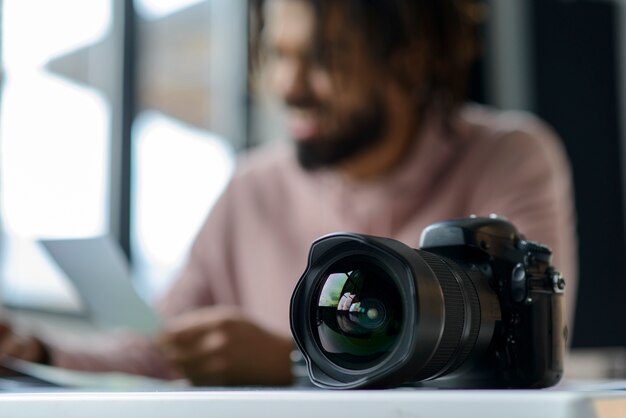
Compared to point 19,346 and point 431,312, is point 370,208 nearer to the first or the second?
point 19,346

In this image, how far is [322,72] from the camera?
1142 mm

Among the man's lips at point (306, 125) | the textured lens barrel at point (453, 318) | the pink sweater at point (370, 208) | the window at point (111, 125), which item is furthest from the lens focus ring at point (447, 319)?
the window at point (111, 125)

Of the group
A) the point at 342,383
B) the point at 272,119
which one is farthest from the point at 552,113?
the point at 342,383

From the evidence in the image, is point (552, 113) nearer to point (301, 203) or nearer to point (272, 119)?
point (272, 119)

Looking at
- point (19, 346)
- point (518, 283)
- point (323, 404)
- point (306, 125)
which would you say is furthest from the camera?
point (306, 125)

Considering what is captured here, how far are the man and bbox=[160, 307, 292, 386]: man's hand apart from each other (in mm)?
258

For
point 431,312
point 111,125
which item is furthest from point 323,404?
point 111,125

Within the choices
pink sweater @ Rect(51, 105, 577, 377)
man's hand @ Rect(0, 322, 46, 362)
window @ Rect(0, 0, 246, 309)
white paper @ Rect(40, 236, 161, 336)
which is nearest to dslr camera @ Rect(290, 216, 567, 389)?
white paper @ Rect(40, 236, 161, 336)

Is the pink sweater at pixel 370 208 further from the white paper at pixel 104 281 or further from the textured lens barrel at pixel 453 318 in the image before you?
the textured lens barrel at pixel 453 318

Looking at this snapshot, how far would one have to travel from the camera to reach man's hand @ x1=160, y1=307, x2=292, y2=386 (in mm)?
792

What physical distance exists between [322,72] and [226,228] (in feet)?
0.97

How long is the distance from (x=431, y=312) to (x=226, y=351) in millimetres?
460

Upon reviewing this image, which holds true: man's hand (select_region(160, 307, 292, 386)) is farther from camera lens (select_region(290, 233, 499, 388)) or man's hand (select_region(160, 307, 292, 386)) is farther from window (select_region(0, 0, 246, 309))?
window (select_region(0, 0, 246, 309))

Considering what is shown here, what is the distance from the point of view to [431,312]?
368mm
